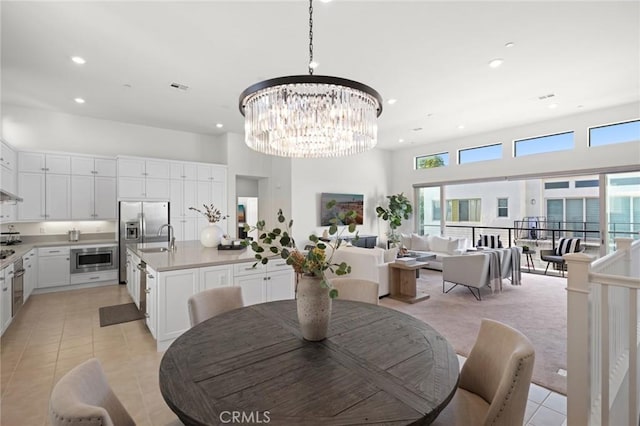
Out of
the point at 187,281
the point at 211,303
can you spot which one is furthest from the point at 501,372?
the point at 187,281

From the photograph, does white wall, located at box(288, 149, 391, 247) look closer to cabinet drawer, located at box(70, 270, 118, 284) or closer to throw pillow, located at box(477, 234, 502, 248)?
throw pillow, located at box(477, 234, 502, 248)

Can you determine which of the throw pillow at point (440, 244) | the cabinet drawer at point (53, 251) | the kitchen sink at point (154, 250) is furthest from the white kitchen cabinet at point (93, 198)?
the throw pillow at point (440, 244)

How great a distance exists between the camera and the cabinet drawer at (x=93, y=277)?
5.24 m

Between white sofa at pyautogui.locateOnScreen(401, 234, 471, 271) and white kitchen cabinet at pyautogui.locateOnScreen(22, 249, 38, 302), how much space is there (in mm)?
6788

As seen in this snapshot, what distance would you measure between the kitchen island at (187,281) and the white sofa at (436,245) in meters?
4.14

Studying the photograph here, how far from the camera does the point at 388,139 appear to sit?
7.70m

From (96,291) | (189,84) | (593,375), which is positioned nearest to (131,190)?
(96,291)

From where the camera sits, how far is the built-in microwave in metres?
5.22

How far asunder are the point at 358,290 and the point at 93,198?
18.5 feet

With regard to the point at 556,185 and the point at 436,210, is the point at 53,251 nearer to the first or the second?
the point at 436,210

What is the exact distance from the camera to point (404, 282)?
483 cm

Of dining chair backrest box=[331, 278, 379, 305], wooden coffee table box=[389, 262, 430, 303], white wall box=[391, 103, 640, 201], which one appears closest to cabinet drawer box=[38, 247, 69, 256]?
dining chair backrest box=[331, 278, 379, 305]

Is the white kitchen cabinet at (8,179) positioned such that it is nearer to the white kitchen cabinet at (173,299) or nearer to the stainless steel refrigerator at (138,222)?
the stainless steel refrigerator at (138,222)

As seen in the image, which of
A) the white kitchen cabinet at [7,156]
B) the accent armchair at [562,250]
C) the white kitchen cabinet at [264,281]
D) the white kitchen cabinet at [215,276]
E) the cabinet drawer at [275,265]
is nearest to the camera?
the white kitchen cabinet at [215,276]
